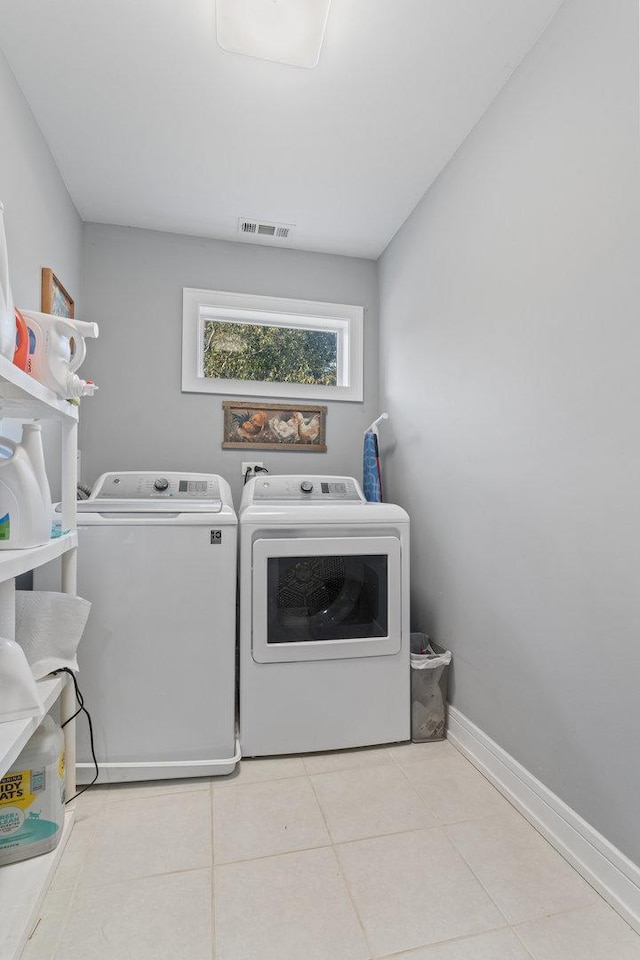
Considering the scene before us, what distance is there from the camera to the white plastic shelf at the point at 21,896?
1.00 m

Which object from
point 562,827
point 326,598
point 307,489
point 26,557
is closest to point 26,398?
point 26,557

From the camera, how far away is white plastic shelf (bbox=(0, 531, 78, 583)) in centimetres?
86

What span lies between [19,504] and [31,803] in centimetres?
84

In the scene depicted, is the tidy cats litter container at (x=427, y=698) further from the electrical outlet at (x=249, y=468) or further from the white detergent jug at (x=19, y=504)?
the white detergent jug at (x=19, y=504)

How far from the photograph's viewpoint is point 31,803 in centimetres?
125

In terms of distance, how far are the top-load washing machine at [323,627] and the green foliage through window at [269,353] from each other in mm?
1185

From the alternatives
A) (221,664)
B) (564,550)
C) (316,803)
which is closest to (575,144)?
(564,550)

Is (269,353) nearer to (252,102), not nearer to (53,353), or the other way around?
(252,102)

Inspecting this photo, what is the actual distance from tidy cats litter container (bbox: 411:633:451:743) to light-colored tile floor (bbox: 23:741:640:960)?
0.77 feet

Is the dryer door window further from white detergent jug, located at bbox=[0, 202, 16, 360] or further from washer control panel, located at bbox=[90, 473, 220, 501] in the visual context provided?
white detergent jug, located at bbox=[0, 202, 16, 360]

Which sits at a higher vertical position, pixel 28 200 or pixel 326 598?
pixel 28 200

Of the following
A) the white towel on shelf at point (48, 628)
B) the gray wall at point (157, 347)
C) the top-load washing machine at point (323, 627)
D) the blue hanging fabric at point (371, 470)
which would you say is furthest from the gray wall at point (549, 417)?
the white towel on shelf at point (48, 628)

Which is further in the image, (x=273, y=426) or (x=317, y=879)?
(x=273, y=426)

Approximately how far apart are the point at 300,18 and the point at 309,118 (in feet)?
1.42
